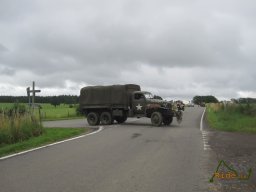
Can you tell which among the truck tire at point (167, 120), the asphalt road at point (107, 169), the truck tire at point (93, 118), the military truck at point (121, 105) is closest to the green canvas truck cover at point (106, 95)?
the military truck at point (121, 105)

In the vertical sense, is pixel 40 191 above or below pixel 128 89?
below

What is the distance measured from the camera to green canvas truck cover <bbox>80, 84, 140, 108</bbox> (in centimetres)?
3128

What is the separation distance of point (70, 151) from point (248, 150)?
5695mm

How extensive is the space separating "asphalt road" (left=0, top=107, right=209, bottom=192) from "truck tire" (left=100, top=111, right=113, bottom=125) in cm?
1595

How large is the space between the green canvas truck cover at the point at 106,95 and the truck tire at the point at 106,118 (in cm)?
62

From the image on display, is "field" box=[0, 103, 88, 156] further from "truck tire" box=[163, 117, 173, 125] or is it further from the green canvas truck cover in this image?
"truck tire" box=[163, 117, 173, 125]

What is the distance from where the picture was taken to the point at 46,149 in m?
14.8

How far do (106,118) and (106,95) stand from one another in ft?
5.19

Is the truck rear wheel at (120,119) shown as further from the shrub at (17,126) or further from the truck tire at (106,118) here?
the shrub at (17,126)

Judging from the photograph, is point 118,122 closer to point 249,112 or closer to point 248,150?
point 249,112

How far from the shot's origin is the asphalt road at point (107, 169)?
852cm

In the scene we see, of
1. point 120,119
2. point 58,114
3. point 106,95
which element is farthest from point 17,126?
point 58,114

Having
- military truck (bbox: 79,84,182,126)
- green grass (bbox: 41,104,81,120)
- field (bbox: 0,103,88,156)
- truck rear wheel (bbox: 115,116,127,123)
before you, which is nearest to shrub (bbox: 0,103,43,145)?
field (bbox: 0,103,88,156)

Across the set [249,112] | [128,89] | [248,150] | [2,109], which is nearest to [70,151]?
[248,150]
